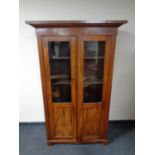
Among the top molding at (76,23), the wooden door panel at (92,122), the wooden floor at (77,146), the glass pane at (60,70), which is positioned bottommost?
the wooden floor at (77,146)

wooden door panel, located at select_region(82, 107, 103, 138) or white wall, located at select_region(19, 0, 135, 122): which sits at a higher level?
white wall, located at select_region(19, 0, 135, 122)

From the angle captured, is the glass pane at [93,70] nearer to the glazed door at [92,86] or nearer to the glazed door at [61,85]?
the glazed door at [92,86]

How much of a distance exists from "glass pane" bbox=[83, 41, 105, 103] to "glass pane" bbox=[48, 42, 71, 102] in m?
0.24

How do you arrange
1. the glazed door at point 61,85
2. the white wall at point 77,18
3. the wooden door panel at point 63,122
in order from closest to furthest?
the glazed door at point 61,85 < the wooden door panel at point 63,122 < the white wall at point 77,18

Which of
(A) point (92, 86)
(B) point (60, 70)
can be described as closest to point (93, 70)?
(A) point (92, 86)

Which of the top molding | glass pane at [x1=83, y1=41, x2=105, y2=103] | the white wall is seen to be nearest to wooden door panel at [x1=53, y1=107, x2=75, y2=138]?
glass pane at [x1=83, y1=41, x2=105, y2=103]

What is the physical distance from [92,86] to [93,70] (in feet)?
0.76

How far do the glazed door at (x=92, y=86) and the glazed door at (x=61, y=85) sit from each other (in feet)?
0.34

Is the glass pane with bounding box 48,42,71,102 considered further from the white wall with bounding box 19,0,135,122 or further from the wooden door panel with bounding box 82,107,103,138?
the white wall with bounding box 19,0,135,122

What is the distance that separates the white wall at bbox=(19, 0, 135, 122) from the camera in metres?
2.57

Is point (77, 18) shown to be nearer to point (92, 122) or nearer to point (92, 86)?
point (92, 86)

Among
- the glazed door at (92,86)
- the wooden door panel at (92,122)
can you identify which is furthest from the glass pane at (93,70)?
the wooden door panel at (92,122)

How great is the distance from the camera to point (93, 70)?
7.62ft

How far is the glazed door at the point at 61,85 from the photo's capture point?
2139 millimetres
